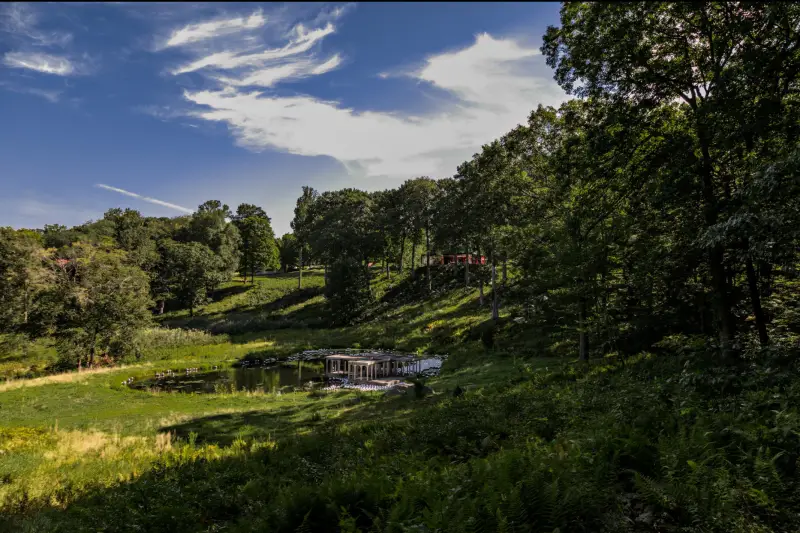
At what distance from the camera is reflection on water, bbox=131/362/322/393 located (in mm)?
30438

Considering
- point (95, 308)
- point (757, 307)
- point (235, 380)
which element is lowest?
point (235, 380)

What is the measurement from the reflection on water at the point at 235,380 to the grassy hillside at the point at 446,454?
146 inches

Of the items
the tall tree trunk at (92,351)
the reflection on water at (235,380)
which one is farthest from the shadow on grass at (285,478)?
the tall tree trunk at (92,351)

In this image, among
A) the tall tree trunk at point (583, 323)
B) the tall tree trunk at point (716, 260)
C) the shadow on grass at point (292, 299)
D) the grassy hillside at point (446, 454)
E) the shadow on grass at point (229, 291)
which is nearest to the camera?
the grassy hillside at point (446, 454)

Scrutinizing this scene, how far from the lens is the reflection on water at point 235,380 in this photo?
30438 mm

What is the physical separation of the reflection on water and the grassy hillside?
3711 mm

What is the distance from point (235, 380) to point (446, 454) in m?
27.8

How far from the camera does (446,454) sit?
33.4ft

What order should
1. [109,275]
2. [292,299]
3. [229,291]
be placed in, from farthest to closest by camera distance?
[229,291] < [292,299] < [109,275]

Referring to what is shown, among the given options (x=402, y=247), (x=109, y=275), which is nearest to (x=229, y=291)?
(x=402, y=247)

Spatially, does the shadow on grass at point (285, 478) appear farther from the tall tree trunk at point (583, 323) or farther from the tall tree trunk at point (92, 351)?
the tall tree trunk at point (92, 351)

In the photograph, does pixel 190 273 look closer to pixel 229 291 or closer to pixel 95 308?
pixel 229 291

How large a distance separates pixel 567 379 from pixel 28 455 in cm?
2017

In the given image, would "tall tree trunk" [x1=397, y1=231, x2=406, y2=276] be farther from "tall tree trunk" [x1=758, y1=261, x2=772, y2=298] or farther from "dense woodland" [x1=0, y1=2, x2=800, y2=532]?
"tall tree trunk" [x1=758, y1=261, x2=772, y2=298]
